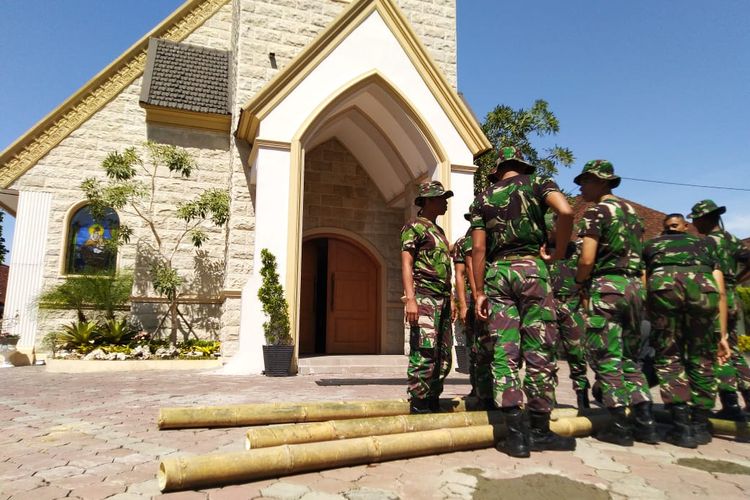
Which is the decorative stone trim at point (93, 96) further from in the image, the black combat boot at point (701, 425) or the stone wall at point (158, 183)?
the black combat boot at point (701, 425)

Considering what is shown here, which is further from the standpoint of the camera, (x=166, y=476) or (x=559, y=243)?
(x=559, y=243)

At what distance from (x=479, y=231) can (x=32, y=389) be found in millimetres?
6108

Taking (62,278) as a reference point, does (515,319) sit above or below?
below

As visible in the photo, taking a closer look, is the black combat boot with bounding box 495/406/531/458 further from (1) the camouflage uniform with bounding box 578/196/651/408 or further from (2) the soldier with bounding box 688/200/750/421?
(2) the soldier with bounding box 688/200/750/421

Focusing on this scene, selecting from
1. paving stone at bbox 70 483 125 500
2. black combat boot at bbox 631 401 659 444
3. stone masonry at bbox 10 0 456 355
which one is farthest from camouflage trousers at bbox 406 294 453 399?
stone masonry at bbox 10 0 456 355

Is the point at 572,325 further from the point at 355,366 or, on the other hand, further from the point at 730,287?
the point at 355,366

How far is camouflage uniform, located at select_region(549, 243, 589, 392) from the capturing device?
4766 mm

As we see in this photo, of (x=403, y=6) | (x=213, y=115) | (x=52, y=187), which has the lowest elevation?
(x=52, y=187)

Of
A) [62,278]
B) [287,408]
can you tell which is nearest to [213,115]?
[62,278]

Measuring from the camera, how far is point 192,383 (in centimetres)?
696

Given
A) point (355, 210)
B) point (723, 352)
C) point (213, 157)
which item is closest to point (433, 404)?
point (723, 352)

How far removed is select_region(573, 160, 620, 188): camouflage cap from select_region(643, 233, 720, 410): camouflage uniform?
82 cm

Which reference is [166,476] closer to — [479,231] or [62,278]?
[479,231]

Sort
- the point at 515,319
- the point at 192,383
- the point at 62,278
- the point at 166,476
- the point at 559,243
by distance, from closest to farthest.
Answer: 1. the point at 166,476
2. the point at 515,319
3. the point at 559,243
4. the point at 192,383
5. the point at 62,278
